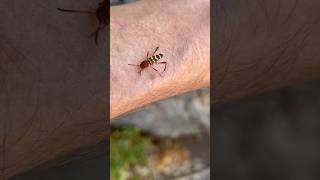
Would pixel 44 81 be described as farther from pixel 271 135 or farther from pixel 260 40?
pixel 271 135

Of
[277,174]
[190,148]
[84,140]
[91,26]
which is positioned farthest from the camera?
[190,148]

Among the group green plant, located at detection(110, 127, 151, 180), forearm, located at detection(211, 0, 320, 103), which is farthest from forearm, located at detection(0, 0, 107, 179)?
green plant, located at detection(110, 127, 151, 180)

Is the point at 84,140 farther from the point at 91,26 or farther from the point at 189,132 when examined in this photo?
the point at 189,132

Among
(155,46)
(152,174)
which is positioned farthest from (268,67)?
(152,174)

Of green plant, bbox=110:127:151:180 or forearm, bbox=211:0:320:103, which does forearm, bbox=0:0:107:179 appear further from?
green plant, bbox=110:127:151:180

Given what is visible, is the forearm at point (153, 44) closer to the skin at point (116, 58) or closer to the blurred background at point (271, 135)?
the skin at point (116, 58)

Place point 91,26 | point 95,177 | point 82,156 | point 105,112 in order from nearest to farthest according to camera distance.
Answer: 1. point 91,26
2. point 105,112
3. point 82,156
4. point 95,177

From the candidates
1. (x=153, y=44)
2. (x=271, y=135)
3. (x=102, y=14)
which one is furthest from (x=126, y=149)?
(x=102, y=14)
